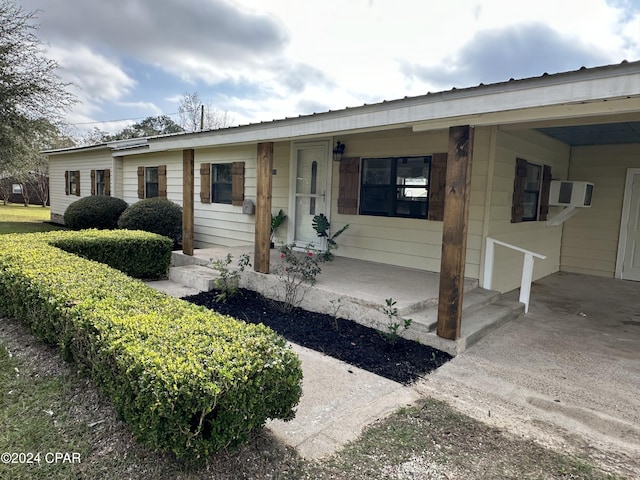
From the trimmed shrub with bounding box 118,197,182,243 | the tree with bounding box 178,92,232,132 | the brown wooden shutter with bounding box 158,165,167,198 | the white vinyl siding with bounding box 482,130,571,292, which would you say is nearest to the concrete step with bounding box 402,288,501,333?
the white vinyl siding with bounding box 482,130,571,292

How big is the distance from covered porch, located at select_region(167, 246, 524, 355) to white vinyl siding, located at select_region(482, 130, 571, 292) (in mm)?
688

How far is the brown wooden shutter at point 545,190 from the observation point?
6508mm

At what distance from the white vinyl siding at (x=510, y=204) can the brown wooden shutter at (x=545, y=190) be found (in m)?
0.11

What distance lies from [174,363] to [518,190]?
17.5 feet

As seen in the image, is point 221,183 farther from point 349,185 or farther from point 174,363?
point 174,363

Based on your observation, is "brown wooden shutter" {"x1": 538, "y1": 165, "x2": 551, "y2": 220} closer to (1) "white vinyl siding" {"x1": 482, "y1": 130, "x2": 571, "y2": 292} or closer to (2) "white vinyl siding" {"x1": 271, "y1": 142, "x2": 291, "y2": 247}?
A: (1) "white vinyl siding" {"x1": 482, "y1": 130, "x2": 571, "y2": 292}

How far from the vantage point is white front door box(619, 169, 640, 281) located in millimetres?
6828

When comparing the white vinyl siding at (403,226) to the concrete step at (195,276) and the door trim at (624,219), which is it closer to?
the concrete step at (195,276)

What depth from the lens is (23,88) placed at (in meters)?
12.1

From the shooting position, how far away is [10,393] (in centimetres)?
272

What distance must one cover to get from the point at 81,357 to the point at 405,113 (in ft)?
10.3

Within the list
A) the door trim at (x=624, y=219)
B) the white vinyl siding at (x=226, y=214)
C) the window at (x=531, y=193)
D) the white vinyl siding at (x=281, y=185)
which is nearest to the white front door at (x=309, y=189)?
the white vinyl siding at (x=281, y=185)

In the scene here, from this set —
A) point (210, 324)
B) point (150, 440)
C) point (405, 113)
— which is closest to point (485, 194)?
point (405, 113)

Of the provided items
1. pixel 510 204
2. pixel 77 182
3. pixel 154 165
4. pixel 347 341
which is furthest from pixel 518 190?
pixel 77 182
